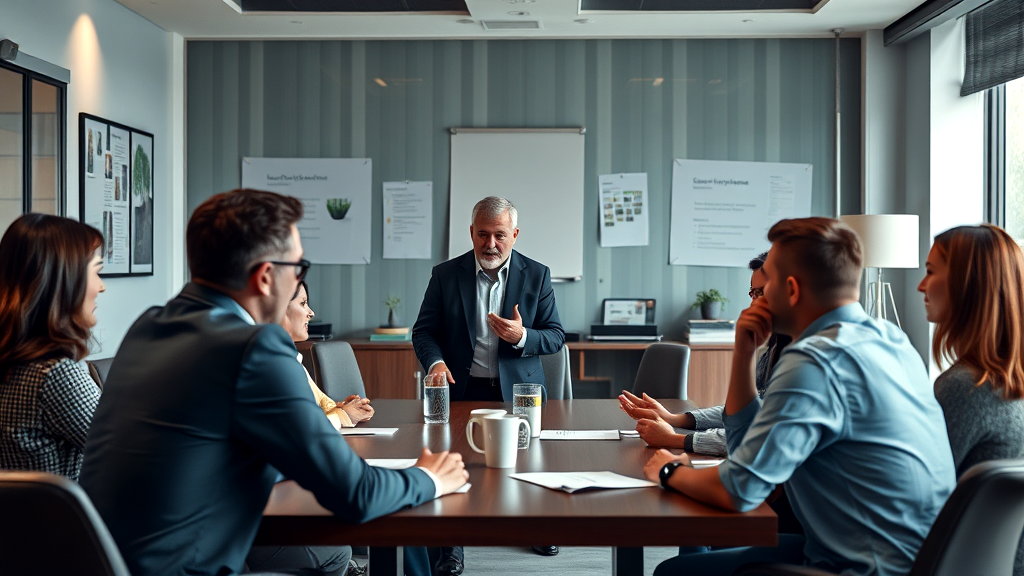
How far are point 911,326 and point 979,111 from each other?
4.48ft

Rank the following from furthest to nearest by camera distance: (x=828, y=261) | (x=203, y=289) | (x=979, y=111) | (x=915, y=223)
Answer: (x=979, y=111)
(x=915, y=223)
(x=828, y=261)
(x=203, y=289)

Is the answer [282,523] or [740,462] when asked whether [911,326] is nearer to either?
[740,462]

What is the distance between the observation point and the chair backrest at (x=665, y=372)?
3.72 metres

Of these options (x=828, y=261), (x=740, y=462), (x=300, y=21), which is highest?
(x=300, y=21)

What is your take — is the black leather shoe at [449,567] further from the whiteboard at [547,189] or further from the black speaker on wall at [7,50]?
the black speaker on wall at [7,50]

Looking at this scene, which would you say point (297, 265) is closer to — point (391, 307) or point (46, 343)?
point (46, 343)

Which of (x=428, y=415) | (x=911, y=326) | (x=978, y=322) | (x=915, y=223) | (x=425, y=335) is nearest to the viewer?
(x=978, y=322)

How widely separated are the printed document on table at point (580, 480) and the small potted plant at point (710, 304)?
12.7ft

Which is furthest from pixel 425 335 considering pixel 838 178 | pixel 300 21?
pixel 838 178

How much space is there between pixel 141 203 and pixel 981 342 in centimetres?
489

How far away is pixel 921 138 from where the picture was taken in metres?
5.52

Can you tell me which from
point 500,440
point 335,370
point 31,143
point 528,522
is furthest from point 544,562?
point 31,143

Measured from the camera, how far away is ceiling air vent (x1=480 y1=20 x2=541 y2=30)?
5516 mm

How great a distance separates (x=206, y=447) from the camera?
1.53m
